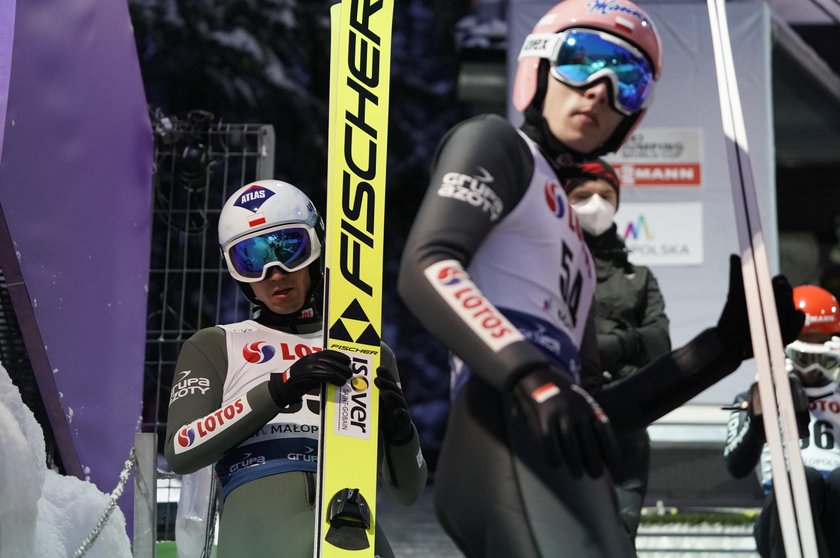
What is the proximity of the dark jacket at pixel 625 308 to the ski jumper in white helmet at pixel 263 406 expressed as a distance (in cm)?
145

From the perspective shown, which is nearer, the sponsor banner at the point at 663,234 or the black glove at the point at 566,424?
the black glove at the point at 566,424

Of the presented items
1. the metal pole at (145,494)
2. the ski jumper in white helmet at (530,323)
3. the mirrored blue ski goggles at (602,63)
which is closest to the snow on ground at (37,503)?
the metal pole at (145,494)

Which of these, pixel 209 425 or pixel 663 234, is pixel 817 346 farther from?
pixel 663 234

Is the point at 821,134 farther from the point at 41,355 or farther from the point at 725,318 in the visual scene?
the point at 725,318

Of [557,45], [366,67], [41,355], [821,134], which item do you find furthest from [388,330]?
[557,45]

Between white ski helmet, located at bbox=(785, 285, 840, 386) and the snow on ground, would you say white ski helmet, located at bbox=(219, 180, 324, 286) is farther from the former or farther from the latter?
white ski helmet, located at bbox=(785, 285, 840, 386)

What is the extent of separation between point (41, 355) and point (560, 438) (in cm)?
313

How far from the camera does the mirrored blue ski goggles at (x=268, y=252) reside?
3795 millimetres

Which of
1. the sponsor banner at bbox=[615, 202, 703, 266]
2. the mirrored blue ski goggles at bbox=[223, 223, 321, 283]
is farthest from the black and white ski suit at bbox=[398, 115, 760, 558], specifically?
the sponsor banner at bbox=[615, 202, 703, 266]

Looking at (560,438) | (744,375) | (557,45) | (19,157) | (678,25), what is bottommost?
(744,375)

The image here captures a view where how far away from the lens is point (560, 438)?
2160 millimetres

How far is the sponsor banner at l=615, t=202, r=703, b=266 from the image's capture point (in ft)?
31.6

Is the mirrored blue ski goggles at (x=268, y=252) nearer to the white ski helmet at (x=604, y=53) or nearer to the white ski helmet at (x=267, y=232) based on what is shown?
the white ski helmet at (x=267, y=232)

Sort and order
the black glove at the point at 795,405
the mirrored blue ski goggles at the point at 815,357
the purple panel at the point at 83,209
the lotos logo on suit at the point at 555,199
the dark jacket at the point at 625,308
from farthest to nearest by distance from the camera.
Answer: the mirrored blue ski goggles at the point at 815,357 → the dark jacket at the point at 625,308 → the purple panel at the point at 83,209 → the black glove at the point at 795,405 → the lotos logo on suit at the point at 555,199
